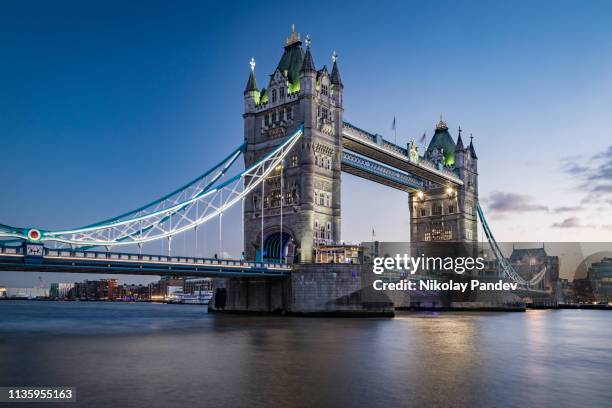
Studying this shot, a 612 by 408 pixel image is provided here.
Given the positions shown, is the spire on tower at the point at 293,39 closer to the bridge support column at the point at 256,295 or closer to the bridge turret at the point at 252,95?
the bridge turret at the point at 252,95

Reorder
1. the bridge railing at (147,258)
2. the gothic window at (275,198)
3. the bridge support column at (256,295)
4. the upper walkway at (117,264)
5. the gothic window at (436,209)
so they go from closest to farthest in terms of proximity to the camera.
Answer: the upper walkway at (117,264) < the bridge railing at (147,258) < the bridge support column at (256,295) < the gothic window at (275,198) < the gothic window at (436,209)

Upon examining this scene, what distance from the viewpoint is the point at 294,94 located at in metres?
63.2

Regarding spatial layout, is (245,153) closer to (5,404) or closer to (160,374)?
(160,374)

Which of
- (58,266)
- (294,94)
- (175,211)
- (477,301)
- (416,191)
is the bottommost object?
(477,301)

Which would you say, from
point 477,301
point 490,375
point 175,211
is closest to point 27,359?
point 490,375

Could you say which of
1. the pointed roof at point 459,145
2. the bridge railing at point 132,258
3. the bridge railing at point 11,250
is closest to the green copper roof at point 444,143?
the pointed roof at point 459,145

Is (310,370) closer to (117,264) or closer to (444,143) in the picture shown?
Result: (117,264)

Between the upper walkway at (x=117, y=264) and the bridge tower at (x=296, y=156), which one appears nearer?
the upper walkway at (x=117, y=264)

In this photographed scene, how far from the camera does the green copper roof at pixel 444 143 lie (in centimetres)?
10169

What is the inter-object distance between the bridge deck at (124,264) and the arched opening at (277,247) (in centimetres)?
822

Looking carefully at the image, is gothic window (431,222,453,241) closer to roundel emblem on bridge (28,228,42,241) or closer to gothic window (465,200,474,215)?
gothic window (465,200,474,215)

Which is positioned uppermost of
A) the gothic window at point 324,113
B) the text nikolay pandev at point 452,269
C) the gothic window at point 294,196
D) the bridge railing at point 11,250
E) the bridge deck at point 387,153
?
the gothic window at point 324,113

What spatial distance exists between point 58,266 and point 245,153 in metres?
29.4

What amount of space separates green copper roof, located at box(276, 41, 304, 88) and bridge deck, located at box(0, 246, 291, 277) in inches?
868
